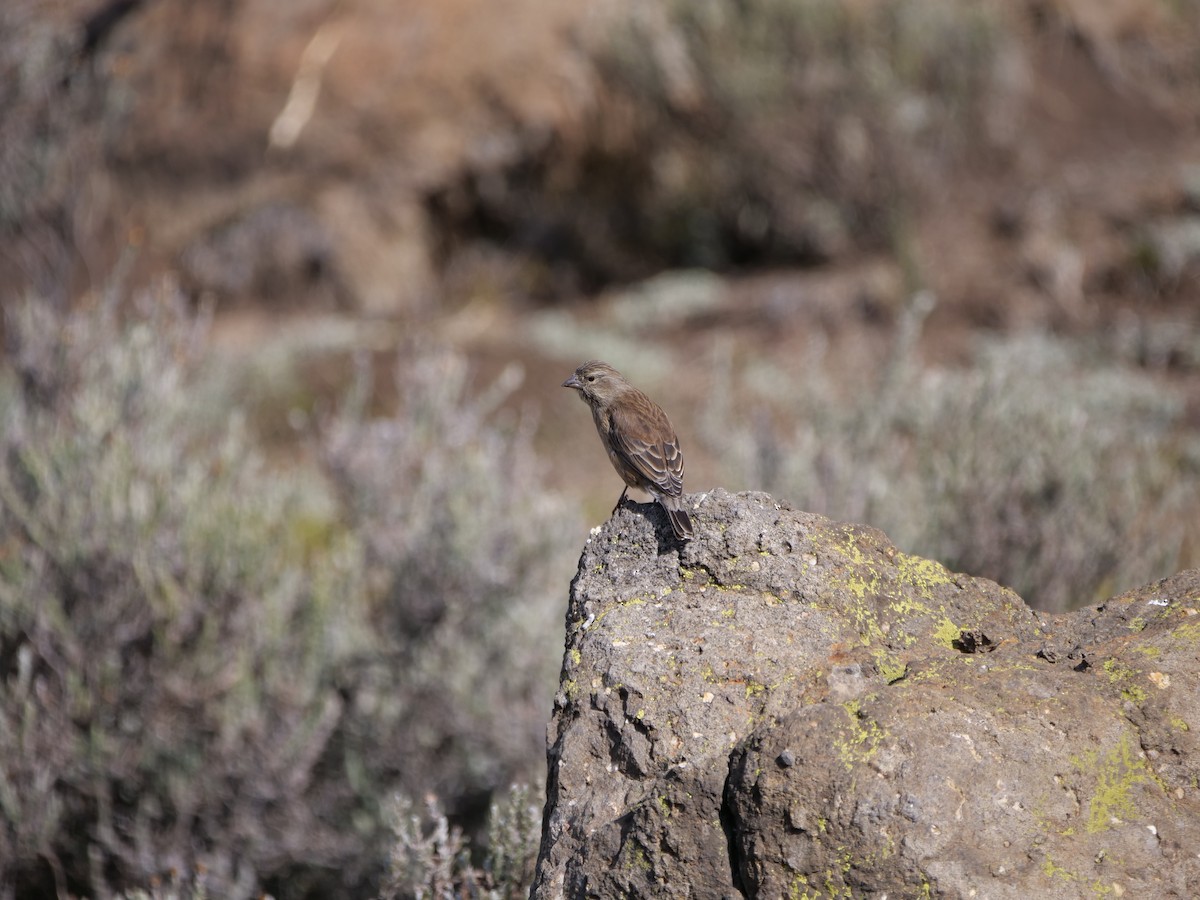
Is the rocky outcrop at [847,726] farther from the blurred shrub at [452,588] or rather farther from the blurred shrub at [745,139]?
the blurred shrub at [745,139]

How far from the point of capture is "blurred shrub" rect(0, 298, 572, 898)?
15.9ft

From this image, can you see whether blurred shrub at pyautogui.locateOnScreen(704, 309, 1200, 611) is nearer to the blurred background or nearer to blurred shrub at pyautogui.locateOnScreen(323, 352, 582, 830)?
the blurred background

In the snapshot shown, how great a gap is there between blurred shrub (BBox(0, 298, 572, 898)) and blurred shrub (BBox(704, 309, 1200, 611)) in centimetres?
138

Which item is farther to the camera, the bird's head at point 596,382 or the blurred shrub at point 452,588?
the blurred shrub at point 452,588

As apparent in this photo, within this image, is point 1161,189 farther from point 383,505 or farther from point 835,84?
point 383,505

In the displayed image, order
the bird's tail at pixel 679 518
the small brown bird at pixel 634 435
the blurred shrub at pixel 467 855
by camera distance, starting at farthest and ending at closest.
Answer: the small brown bird at pixel 634 435
the blurred shrub at pixel 467 855
the bird's tail at pixel 679 518

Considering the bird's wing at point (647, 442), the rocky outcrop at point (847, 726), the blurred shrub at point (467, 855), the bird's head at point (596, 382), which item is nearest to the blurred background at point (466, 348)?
the blurred shrub at point (467, 855)

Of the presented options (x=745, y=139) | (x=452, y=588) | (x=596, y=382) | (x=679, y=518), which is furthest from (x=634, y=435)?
(x=745, y=139)

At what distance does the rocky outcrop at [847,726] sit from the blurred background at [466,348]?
33.7 inches

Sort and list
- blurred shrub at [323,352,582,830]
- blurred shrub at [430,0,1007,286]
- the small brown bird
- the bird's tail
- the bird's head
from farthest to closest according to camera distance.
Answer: blurred shrub at [430,0,1007,286] < blurred shrub at [323,352,582,830] < the bird's head < the small brown bird < the bird's tail

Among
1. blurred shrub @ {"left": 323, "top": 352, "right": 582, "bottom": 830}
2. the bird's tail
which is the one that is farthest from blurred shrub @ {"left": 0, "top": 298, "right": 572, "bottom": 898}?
the bird's tail

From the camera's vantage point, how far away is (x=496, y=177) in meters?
14.8

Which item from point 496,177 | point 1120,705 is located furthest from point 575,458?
point 1120,705

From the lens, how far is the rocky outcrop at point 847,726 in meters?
2.15
